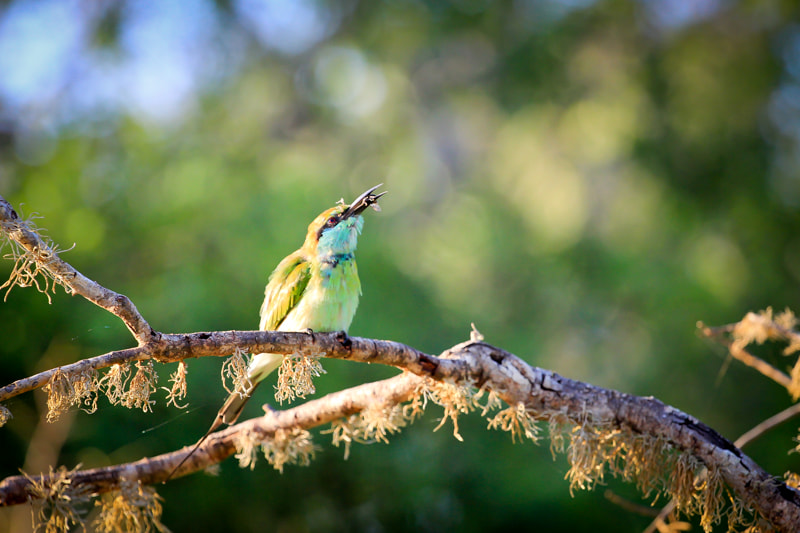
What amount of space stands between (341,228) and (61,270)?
1.26m

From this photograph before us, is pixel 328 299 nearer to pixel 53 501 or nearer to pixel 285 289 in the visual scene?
pixel 285 289

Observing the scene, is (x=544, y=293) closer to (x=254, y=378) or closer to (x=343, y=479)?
(x=343, y=479)

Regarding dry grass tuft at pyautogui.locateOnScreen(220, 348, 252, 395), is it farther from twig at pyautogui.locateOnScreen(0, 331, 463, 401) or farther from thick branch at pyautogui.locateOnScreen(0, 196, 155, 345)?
thick branch at pyautogui.locateOnScreen(0, 196, 155, 345)

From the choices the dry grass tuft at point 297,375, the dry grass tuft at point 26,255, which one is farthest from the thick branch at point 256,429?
the dry grass tuft at point 26,255

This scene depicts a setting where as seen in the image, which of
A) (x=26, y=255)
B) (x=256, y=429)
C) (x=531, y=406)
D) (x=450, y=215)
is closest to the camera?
(x=26, y=255)

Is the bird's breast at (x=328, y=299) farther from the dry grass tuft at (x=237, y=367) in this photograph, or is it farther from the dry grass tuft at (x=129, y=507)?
the dry grass tuft at (x=129, y=507)

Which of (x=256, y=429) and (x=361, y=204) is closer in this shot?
(x=256, y=429)

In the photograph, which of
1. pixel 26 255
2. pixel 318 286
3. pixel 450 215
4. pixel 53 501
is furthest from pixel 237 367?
pixel 450 215

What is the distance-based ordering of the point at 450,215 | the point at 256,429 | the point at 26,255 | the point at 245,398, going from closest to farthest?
1. the point at 26,255
2. the point at 256,429
3. the point at 245,398
4. the point at 450,215

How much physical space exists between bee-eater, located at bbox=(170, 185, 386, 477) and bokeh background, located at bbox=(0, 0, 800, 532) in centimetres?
174

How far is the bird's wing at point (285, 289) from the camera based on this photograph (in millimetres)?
2514

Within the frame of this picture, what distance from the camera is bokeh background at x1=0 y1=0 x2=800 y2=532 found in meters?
4.94

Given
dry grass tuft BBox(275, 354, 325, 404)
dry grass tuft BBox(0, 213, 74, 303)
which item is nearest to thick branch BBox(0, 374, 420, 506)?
dry grass tuft BBox(275, 354, 325, 404)

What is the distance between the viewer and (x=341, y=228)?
8.37 feet
